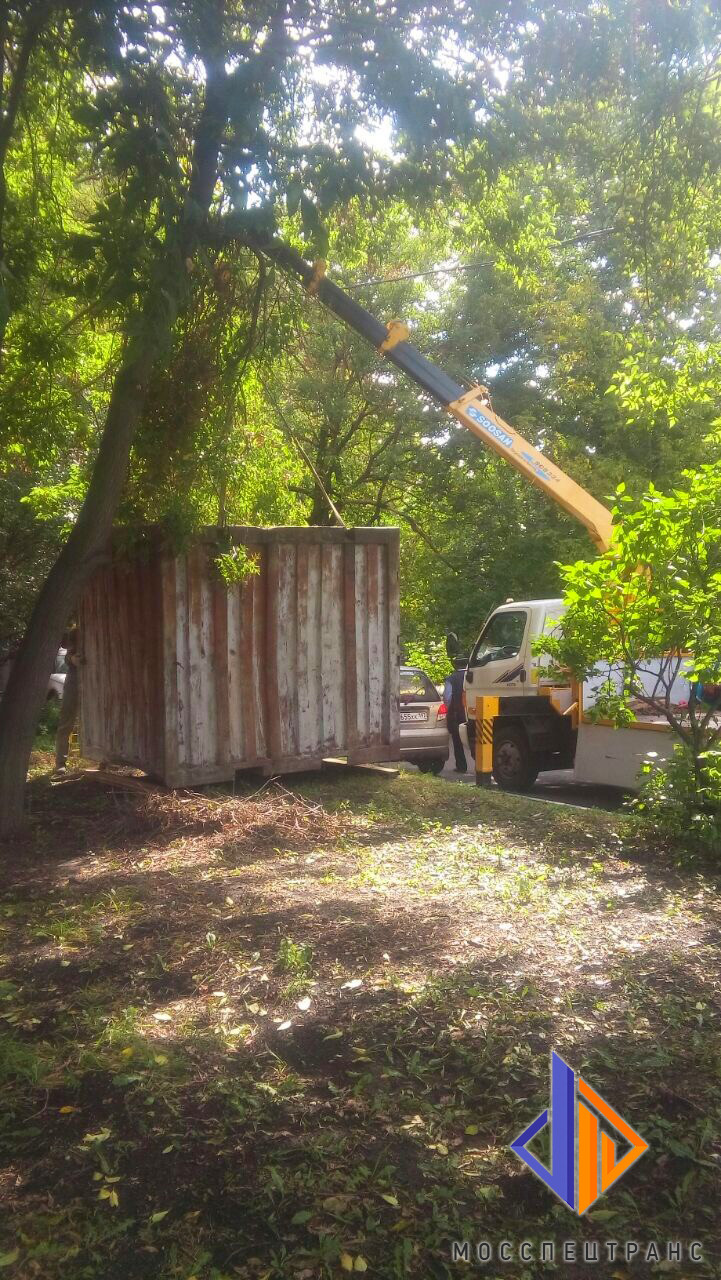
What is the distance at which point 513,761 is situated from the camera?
513 inches

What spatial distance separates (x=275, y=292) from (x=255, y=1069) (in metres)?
7.50

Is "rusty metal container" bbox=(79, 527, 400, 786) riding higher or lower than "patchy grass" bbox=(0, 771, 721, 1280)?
higher

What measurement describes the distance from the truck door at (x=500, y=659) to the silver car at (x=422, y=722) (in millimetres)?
639

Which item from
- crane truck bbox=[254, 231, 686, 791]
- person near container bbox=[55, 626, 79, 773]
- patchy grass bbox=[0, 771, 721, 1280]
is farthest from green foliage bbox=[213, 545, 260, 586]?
crane truck bbox=[254, 231, 686, 791]

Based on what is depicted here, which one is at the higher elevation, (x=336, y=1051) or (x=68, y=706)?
(x=68, y=706)

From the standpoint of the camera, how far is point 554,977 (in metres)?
4.91

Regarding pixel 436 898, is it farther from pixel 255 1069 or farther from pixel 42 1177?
pixel 42 1177

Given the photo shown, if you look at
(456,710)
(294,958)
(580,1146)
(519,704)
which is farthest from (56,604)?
(456,710)

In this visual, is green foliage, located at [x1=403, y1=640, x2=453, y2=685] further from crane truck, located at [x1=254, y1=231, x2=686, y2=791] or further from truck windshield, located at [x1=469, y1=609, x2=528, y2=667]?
truck windshield, located at [x1=469, y1=609, x2=528, y2=667]

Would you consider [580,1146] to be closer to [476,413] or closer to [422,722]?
[476,413]

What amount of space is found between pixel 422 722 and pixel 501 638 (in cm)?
172

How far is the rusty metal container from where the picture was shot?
9383mm

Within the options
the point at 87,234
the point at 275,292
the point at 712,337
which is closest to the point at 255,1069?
the point at 87,234

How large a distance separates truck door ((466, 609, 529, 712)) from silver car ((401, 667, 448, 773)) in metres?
0.64
